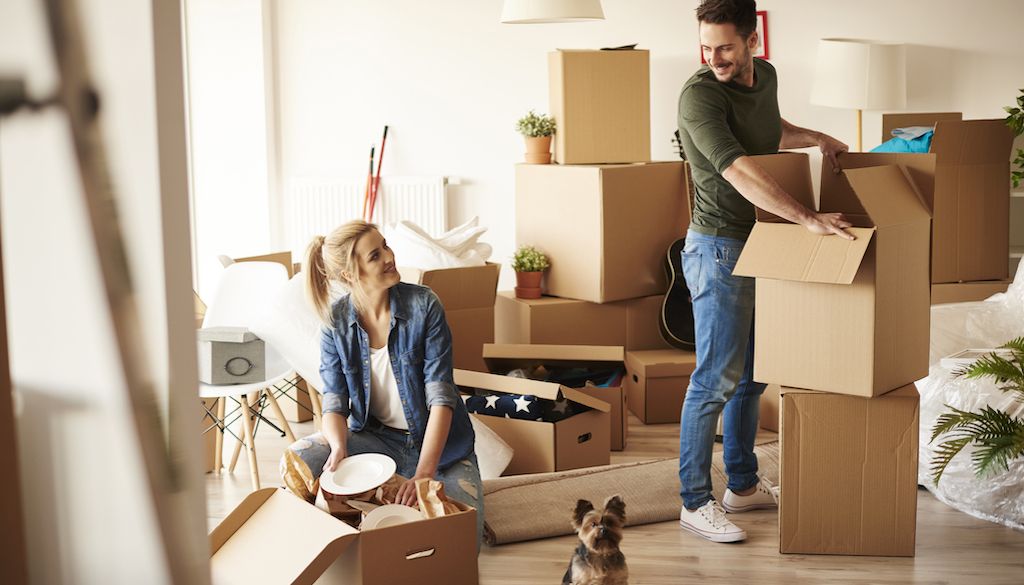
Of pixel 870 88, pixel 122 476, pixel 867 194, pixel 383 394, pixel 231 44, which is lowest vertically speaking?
pixel 383 394

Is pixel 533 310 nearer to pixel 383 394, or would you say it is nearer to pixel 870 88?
pixel 383 394

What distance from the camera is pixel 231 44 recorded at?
5.09m

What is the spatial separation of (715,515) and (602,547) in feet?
2.26

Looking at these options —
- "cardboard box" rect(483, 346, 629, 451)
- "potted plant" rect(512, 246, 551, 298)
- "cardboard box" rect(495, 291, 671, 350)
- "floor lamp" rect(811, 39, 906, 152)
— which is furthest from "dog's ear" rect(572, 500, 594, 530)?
"floor lamp" rect(811, 39, 906, 152)

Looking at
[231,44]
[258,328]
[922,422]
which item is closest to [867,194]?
[922,422]

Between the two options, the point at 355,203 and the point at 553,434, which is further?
the point at 355,203

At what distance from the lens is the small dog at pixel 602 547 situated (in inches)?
81.0

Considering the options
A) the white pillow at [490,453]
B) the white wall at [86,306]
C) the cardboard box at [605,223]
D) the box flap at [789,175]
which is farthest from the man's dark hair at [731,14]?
the white wall at [86,306]

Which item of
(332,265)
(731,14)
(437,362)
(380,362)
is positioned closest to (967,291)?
(731,14)

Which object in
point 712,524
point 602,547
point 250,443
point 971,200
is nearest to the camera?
Result: point 602,547

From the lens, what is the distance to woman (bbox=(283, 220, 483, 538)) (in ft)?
8.22

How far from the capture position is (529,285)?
13.5ft

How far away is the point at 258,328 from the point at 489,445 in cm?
78

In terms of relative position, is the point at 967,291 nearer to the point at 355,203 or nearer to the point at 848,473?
the point at 848,473
